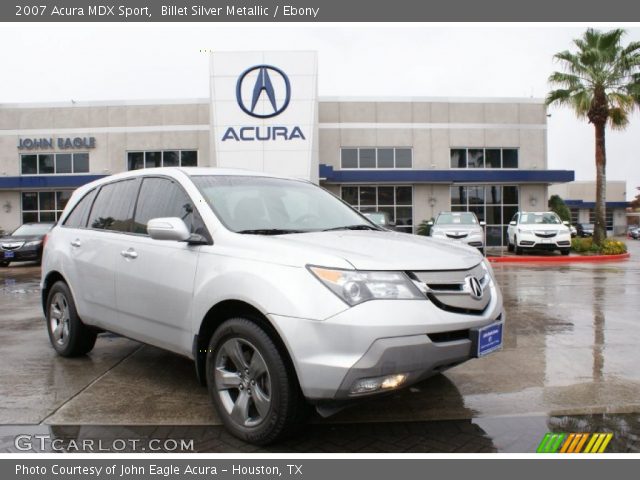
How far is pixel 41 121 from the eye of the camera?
27844 mm

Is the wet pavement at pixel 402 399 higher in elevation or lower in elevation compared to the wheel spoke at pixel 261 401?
lower

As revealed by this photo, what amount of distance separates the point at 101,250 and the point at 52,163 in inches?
1051

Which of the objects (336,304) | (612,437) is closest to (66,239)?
(336,304)

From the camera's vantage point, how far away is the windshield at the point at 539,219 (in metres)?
19.5

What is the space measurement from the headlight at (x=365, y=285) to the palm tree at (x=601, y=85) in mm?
20190

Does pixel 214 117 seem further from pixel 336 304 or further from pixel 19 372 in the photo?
pixel 336 304

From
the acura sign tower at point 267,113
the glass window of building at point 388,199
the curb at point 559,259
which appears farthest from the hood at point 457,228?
the glass window of building at point 388,199

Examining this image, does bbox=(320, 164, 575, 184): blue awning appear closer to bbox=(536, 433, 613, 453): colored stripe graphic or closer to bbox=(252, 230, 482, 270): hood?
bbox=(252, 230, 482, 270): hood

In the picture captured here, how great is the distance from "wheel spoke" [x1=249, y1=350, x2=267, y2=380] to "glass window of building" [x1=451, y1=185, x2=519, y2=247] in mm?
25478

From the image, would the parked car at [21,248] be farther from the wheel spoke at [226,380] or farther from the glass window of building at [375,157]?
the wheel spoke at [226,380]

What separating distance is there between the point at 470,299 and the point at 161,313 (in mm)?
2174

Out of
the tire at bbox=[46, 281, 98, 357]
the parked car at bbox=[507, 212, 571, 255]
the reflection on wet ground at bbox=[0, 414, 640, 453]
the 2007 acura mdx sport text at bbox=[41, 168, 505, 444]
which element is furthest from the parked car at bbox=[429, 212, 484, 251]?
the reflection on wet ground at bbox=[0, 414, 640, 453]

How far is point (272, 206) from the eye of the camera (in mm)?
4133

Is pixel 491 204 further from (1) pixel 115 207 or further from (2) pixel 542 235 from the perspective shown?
(1) pixel 115 207
